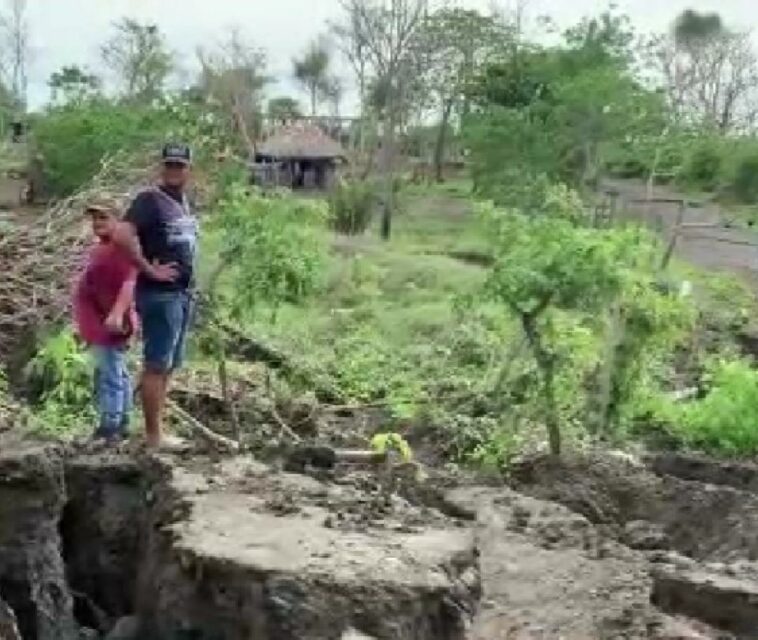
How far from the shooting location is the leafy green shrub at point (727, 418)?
45.0ft

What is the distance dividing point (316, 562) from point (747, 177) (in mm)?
36778

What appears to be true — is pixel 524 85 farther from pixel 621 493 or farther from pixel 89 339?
pixel 89 339

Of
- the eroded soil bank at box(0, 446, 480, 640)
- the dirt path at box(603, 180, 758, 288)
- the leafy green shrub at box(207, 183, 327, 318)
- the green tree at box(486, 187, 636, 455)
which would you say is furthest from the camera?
the dirt path at box(603, 180, 758, 288)

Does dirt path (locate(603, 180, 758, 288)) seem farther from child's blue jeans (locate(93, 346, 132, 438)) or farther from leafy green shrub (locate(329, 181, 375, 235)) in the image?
child's blue jeans (locate(93, 346, 132, 438))

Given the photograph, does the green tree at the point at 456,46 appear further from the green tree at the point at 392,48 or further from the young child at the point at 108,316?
the young child at the point at 108,316

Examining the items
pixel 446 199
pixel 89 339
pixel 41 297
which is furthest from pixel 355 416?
pixel 446 199

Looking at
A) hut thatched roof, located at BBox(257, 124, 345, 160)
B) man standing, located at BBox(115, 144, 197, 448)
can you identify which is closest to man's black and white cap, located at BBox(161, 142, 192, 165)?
man standing, located at BBox(115, 144, 197, 448)

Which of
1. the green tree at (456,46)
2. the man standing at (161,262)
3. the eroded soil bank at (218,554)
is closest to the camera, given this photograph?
the eroded soil bank at (218,554)

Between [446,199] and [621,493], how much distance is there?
112ft

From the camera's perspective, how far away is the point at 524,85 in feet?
129

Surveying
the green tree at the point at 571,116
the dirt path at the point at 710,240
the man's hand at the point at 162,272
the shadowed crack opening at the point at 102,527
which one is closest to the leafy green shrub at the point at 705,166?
the dirt path at the point at 710,240

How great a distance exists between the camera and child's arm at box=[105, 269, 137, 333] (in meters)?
8.72

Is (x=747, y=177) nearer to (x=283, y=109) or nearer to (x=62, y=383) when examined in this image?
(x=283, y=109)

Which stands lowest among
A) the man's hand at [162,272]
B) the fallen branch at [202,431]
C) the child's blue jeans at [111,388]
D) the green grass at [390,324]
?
the green grass at [390,324]
